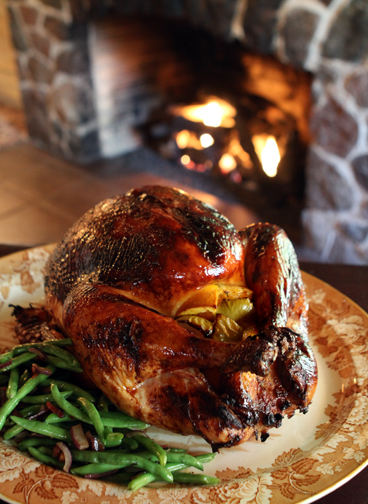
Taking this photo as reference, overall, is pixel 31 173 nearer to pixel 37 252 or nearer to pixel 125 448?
pixel 37 252

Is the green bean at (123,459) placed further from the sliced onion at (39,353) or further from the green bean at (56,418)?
the sliced onion at (39,353)

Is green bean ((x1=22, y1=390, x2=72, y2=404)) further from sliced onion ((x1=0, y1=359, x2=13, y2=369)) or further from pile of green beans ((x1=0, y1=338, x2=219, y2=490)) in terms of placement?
sliced onion ((x1=0, y1=359, x2=13, y2=369))

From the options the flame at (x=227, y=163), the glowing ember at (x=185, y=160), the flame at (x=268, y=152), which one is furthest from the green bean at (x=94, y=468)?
the glowing ember at (x=185, y=160)

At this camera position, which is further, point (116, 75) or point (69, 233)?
point (116, 75)

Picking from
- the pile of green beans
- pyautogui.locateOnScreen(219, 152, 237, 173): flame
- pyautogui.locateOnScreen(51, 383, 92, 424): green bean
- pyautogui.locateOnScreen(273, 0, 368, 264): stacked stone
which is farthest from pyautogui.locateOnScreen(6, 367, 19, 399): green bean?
pyautogui.locateOnScreen(219, 152, 237, 173): flame

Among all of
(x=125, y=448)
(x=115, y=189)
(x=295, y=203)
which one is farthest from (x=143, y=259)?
(x=115, y=189)
